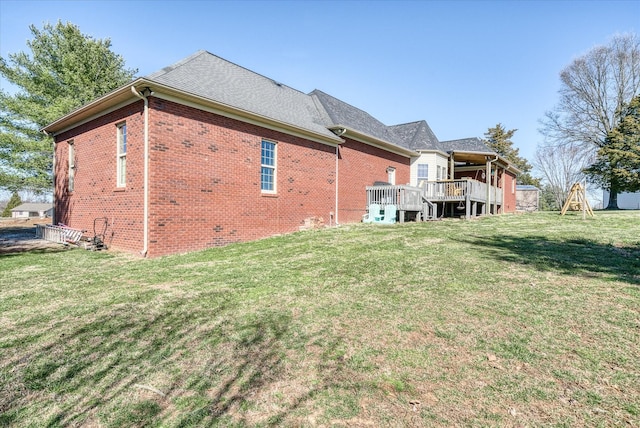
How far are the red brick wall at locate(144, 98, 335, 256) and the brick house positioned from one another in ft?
0.10

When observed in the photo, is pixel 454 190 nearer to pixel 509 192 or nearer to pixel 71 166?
pixel 509 192

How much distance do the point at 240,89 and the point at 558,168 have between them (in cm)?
4569

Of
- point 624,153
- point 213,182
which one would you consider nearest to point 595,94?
point 624,153

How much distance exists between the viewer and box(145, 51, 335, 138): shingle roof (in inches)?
386

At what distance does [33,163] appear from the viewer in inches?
952

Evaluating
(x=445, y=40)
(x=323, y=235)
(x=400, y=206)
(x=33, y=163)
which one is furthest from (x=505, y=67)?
(x=33, y=163)

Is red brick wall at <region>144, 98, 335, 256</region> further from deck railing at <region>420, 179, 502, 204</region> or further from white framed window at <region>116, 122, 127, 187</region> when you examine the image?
deck railing at <region>420, 179, 502, 204</region>

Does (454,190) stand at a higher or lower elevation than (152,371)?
higher

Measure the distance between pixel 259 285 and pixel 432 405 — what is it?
3560mm

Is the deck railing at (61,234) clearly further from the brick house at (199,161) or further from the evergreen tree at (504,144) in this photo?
the evergreen tree at (504,144)

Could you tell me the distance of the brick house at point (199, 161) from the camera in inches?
352

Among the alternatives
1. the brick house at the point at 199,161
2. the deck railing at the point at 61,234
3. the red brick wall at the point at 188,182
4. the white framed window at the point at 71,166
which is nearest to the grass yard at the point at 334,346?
the red brick wall at the point at 188,182

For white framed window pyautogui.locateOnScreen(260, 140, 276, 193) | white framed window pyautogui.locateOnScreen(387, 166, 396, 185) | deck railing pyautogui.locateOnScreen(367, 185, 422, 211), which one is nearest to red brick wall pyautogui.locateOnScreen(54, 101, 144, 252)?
white framed window pyautogui.locateOnScreen(260, 140, 276, 193)

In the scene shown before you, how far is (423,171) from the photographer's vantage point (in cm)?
1992
